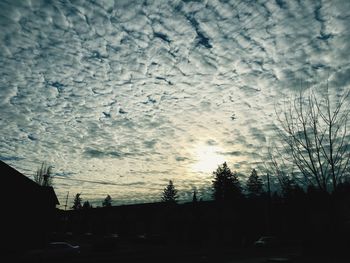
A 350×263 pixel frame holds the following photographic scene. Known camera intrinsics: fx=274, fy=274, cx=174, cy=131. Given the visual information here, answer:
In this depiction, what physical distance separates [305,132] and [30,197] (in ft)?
95.5

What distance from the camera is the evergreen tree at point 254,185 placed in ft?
312

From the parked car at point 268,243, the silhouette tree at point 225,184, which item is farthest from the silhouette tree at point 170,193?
the parked car at point 268,243

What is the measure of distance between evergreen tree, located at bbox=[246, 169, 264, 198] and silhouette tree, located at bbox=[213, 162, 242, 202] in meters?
5.02

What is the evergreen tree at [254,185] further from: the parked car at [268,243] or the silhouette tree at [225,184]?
the parked car at [268,243]

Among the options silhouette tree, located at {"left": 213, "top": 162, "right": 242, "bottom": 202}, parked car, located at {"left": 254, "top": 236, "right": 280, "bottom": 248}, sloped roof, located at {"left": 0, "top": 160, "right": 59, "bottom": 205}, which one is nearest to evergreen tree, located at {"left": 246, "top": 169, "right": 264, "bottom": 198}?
silhouette tree, located at {"left": 213, "top": 162, "right": 242, "bottom": 202}

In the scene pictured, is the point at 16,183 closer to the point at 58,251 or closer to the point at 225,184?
the point at 58,251

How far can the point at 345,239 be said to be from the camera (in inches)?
744

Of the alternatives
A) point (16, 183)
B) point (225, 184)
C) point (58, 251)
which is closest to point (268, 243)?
point (58, 251)

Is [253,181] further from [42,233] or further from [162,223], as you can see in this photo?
[42,233]

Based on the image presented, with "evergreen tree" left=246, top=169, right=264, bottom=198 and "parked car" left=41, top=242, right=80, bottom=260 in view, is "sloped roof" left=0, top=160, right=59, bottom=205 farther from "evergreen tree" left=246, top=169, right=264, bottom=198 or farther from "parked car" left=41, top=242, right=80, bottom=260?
"evergreen tree" left=246, top=169, right=264, bottom=198

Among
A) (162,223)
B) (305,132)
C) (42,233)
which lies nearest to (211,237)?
(162,223)

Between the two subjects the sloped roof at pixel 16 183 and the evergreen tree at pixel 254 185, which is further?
the evergreen tree at pixel 254 185

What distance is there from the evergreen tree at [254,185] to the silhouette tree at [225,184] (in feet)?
16.5

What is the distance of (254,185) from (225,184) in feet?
38.9
